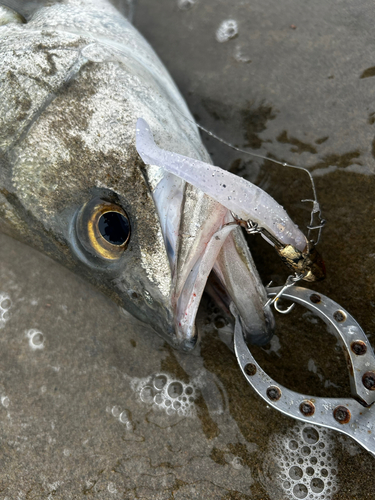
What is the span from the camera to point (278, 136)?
8.26ft

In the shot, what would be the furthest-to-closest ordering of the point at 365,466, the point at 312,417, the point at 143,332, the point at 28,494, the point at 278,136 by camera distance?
the point at 278,136, the point at 143,332, the point at 28,494, the point at 365,466, the point at 312,417

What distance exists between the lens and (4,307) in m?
2.47

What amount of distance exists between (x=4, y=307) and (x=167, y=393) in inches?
50.6

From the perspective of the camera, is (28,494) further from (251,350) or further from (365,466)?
(365,466)

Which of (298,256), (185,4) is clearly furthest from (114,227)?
(185,4)

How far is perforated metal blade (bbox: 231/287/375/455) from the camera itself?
1746 millimetres

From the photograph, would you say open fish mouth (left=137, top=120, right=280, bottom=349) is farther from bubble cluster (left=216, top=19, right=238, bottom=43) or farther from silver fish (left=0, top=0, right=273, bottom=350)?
bubble cluster (left=216, top=19, right=238, bottom=43)

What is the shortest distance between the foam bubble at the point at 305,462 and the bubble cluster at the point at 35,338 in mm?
1569

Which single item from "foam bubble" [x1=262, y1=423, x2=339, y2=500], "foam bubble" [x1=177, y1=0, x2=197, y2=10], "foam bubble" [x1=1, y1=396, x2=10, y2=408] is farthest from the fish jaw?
"foam bubble" [x1=177, y1=0, x2=197, y2=10]

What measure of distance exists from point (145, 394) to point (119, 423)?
0.23 m

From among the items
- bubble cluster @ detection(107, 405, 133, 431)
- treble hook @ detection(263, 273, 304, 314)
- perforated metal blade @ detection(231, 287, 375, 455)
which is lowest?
bubble cluster @ detection(107, 405, 133, 431)

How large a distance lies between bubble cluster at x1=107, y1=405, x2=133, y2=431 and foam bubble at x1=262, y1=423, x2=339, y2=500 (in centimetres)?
85

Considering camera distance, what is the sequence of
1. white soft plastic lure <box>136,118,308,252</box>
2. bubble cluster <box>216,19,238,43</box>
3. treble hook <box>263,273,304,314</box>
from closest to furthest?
white soft plastic lure <box>136,118,308,252</box> < treble hook <box>263,273,304,314</box> < bubble cluster <box>216,19,238,43</box>

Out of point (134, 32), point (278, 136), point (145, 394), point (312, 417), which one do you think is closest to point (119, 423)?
point (145, 394)
